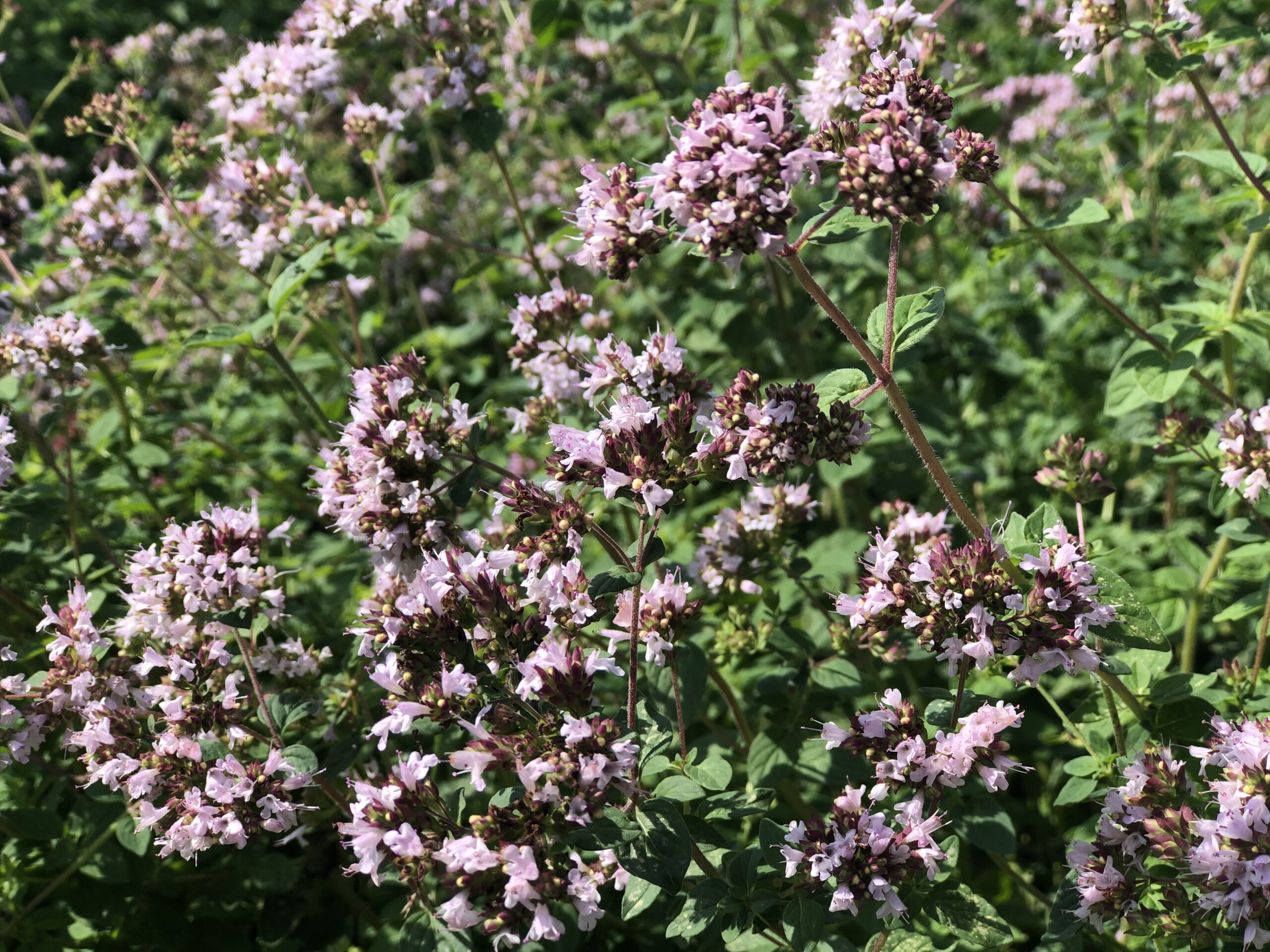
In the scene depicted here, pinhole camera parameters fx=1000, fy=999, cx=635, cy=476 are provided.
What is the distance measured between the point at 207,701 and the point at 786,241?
1827mm

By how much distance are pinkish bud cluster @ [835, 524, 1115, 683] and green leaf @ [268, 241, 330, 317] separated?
2.17 metres

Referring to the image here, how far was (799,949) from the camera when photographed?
2.04m

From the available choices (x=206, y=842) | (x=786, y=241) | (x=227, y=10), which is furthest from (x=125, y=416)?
(x=227, y=10)

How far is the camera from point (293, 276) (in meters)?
3.28

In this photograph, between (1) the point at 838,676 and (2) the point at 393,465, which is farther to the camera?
(1) the point at 838,676

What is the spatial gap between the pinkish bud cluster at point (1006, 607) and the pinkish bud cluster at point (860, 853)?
0.35 meters

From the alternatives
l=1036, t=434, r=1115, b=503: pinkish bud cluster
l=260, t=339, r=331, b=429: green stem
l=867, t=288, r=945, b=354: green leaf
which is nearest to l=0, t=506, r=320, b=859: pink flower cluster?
l=260, t=339, r=331, b=429: green stem

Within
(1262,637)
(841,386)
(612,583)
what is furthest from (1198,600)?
(612,583)

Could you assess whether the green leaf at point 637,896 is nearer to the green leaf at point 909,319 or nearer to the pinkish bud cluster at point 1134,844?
the pinkish bud cluster at point 1134,844

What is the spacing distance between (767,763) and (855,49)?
213cm

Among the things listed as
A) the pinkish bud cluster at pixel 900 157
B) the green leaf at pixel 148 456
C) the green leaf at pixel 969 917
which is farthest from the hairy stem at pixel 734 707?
the green leaf at pixel 148 456

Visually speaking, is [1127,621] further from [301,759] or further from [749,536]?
[301,759]

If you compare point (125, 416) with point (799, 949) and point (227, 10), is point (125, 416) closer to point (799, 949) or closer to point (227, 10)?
point (799, 949)

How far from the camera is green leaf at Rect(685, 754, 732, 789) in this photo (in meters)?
2.34
